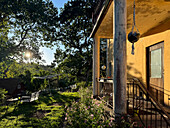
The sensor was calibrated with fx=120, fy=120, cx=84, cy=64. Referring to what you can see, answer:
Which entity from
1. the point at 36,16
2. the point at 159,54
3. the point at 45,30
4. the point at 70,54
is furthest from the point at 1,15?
the point at 159,54

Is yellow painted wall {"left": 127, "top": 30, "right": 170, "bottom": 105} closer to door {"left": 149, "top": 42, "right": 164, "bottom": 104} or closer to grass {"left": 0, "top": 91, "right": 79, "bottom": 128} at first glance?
door {"left": 149, "top": 42, "right": 164, "bottom": 104}

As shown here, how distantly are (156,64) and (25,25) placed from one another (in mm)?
15730

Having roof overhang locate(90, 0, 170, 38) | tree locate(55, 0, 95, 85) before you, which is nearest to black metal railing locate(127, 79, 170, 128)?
roof overhang locate(90, 0, 170, 38)

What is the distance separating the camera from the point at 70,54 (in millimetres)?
15305

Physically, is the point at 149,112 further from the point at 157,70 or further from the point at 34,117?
the point at 34,117

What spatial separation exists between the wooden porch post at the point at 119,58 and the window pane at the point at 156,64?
3.33m

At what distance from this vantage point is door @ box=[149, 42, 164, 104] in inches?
194

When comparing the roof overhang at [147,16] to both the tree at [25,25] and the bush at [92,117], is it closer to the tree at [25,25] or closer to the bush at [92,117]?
the bush at [92,117]

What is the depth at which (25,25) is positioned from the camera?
51.0 feet

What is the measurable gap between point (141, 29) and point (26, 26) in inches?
580

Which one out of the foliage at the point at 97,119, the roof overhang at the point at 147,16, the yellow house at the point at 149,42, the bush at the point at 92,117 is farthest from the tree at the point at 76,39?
the bush at the point at 92,117

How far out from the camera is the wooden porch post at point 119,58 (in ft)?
8.48

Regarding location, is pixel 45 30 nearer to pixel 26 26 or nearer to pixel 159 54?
pixel 26 26

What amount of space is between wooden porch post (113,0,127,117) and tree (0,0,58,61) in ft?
43.4
